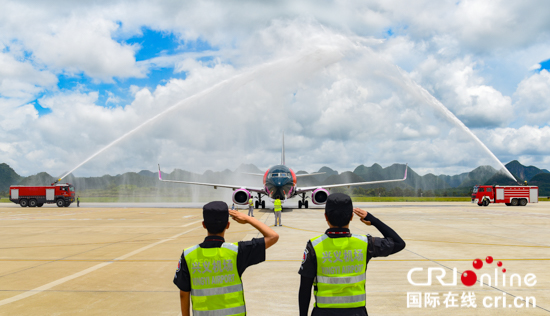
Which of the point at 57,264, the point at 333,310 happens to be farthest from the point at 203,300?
the point at 57,264

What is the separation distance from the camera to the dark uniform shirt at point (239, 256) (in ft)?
10.4

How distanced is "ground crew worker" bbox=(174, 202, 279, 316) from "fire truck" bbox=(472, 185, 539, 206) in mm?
49380

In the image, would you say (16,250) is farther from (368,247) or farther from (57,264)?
(368,247)

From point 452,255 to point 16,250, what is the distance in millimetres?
14621

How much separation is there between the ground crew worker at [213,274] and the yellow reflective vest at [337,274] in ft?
2.19

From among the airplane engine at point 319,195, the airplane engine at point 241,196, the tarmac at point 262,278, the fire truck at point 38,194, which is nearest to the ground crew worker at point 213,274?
the tarmac at point 262,278

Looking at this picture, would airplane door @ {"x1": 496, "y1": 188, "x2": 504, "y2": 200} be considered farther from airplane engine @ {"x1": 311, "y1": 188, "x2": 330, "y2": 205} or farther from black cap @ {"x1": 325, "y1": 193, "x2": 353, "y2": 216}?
black cap @ {"x1": 325, "y1": 193, "x2": 353, "y2": 216}

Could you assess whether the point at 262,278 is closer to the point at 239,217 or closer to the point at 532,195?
the point at 239,217

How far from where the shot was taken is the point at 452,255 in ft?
36.9

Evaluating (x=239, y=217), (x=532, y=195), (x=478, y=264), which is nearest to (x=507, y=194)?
(x=532, y=195)

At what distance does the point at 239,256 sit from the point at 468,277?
745cm

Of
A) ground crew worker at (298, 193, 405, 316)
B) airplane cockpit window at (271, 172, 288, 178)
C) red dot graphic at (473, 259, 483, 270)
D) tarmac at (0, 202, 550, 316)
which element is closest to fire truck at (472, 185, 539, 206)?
airplane cockpit window at (271, 172, 288, 178)

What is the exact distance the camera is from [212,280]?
10.4 ft

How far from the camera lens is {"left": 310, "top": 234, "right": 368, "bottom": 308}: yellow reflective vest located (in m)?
3.25
